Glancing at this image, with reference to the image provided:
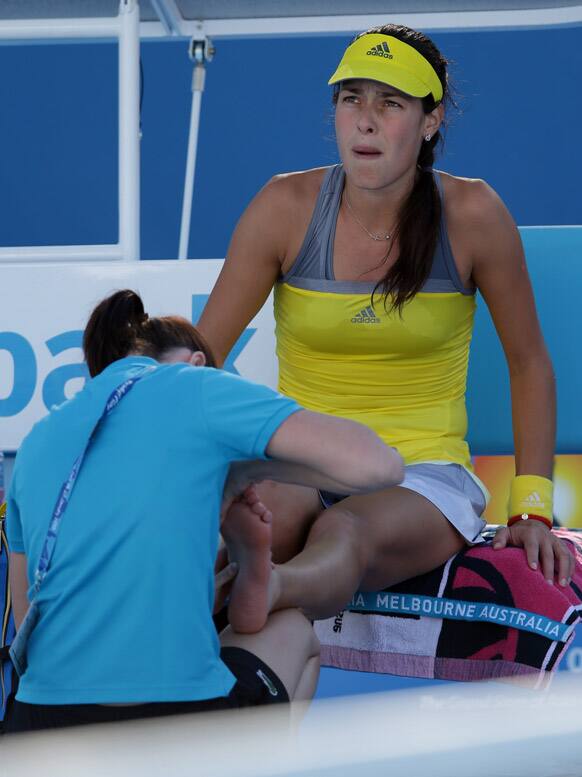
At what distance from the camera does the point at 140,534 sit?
1216 mm

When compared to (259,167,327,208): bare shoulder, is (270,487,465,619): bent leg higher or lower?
lower

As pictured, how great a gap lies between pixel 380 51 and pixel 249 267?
458mm

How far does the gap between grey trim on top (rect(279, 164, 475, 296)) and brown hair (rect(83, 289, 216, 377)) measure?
662mm

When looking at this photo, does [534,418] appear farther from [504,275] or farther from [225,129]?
[225,129]

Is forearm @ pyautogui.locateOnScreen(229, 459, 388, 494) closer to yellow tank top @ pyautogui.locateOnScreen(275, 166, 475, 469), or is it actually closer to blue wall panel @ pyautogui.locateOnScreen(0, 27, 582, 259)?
yellow tank top @ pyautogui.locateOnScreen(275, 166, 475, 469)

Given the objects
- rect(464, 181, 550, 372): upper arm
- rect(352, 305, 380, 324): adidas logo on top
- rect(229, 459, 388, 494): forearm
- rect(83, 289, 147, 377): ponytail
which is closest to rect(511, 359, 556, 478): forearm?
rect(464, 181, 550, 372): upper arm

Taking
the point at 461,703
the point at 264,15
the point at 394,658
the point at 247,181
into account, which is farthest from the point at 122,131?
the point at 247,181

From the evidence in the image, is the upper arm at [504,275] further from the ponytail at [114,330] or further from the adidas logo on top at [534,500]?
the ponytail at [114,330]

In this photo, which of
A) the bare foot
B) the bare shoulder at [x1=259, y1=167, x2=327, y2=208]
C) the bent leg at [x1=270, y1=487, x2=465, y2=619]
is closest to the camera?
the bare foot

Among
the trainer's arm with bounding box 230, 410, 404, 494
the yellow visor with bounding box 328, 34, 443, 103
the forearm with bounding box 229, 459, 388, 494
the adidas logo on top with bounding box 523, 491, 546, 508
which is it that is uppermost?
the yellow visor with bounding box 328, 34, 443, 103

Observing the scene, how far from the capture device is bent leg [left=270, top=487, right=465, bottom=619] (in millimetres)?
1590

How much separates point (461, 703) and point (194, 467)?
69 cm

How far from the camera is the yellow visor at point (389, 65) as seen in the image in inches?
76.5

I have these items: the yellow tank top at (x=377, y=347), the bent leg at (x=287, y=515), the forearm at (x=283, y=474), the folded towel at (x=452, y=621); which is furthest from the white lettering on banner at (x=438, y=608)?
the forearm at (x=283, y=474)
